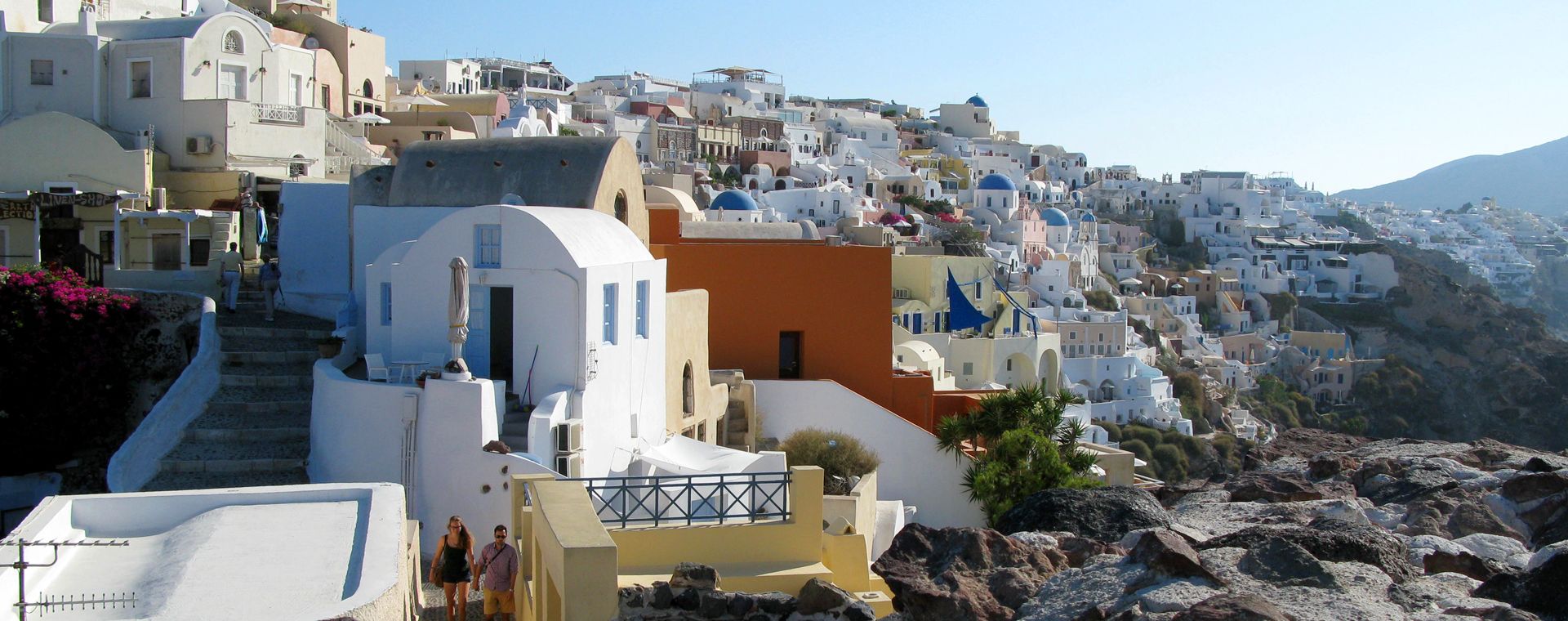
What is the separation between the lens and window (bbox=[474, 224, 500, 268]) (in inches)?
572

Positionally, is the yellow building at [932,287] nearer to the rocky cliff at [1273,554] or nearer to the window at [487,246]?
the window at [487,246]

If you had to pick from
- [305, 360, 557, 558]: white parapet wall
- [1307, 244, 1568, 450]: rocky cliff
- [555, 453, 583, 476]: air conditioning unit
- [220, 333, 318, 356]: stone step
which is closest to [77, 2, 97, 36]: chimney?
[220, 333, 318, 356]: stone step

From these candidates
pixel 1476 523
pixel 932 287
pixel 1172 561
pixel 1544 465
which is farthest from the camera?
pixel 932 287

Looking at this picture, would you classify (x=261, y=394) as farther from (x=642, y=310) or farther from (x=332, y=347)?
(x=642, y=310)

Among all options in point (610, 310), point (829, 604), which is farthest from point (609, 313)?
point (829, 604)

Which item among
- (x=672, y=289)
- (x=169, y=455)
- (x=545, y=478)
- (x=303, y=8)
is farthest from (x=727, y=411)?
(x=303, y=8)

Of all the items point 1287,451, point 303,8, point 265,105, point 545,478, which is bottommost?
point 1287,451

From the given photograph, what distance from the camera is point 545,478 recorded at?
9656 millimetres

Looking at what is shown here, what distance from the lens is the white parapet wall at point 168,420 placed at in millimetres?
14141

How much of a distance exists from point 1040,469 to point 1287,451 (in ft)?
20.8

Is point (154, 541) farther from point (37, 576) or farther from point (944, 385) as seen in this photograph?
point (944, 385)

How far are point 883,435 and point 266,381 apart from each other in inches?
381

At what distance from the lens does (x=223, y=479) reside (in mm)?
14039

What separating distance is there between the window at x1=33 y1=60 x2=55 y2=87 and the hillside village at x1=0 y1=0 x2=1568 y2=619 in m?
0.03
